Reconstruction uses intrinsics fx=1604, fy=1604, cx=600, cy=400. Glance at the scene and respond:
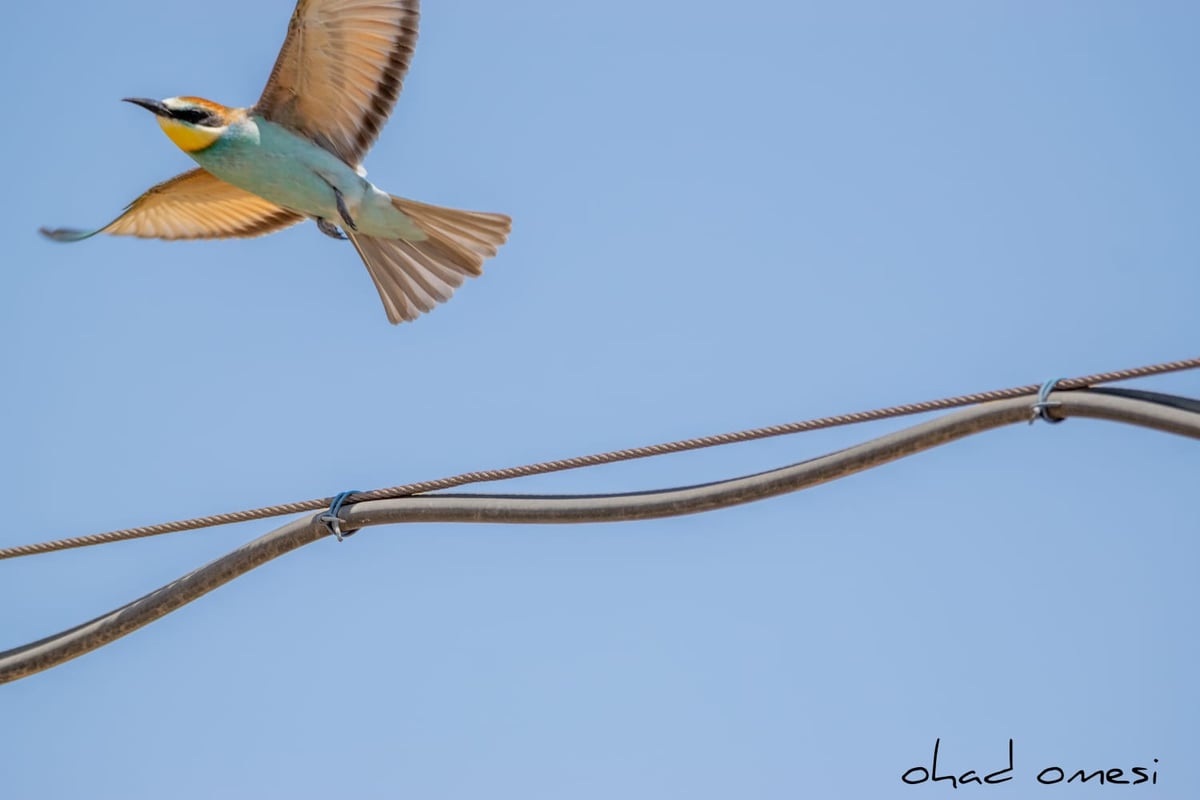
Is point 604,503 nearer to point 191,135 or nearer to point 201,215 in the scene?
point 191,135

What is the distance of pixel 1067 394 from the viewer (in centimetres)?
241

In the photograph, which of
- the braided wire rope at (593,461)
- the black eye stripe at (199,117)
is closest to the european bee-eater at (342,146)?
the black eye stripe at (199,117)

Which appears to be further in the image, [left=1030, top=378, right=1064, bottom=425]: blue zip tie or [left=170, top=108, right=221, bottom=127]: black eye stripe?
[left=170, top=108, right=221, bottom=127]: black eye stripe

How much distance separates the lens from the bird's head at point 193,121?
5.31 meters

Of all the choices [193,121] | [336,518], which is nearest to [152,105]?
[193,121]

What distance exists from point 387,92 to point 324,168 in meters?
0.34

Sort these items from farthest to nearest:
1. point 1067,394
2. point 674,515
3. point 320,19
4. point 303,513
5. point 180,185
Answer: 1. point 180,185
2. point 320,19
3. point 303,513
4. point 674,515
5. point 1067,394

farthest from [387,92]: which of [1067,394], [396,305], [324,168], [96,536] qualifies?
[1067,394]

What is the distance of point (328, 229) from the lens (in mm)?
5664

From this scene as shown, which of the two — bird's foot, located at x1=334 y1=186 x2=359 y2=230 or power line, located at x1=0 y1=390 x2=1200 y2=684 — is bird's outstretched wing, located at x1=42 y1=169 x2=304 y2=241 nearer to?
bird's foot, located at x1=334 y1=186 x2=359 y2=230

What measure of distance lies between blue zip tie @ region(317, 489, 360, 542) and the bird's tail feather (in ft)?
8.40

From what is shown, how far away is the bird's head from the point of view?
5312mm

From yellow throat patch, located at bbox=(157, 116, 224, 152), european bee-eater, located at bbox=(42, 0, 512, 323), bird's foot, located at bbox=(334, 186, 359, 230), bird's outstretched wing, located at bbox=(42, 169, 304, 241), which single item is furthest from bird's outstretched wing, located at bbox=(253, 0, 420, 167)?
bird's outstretched wing, located at bbox=(42, 169, 304, 241)

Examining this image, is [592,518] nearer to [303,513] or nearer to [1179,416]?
[303,513]
